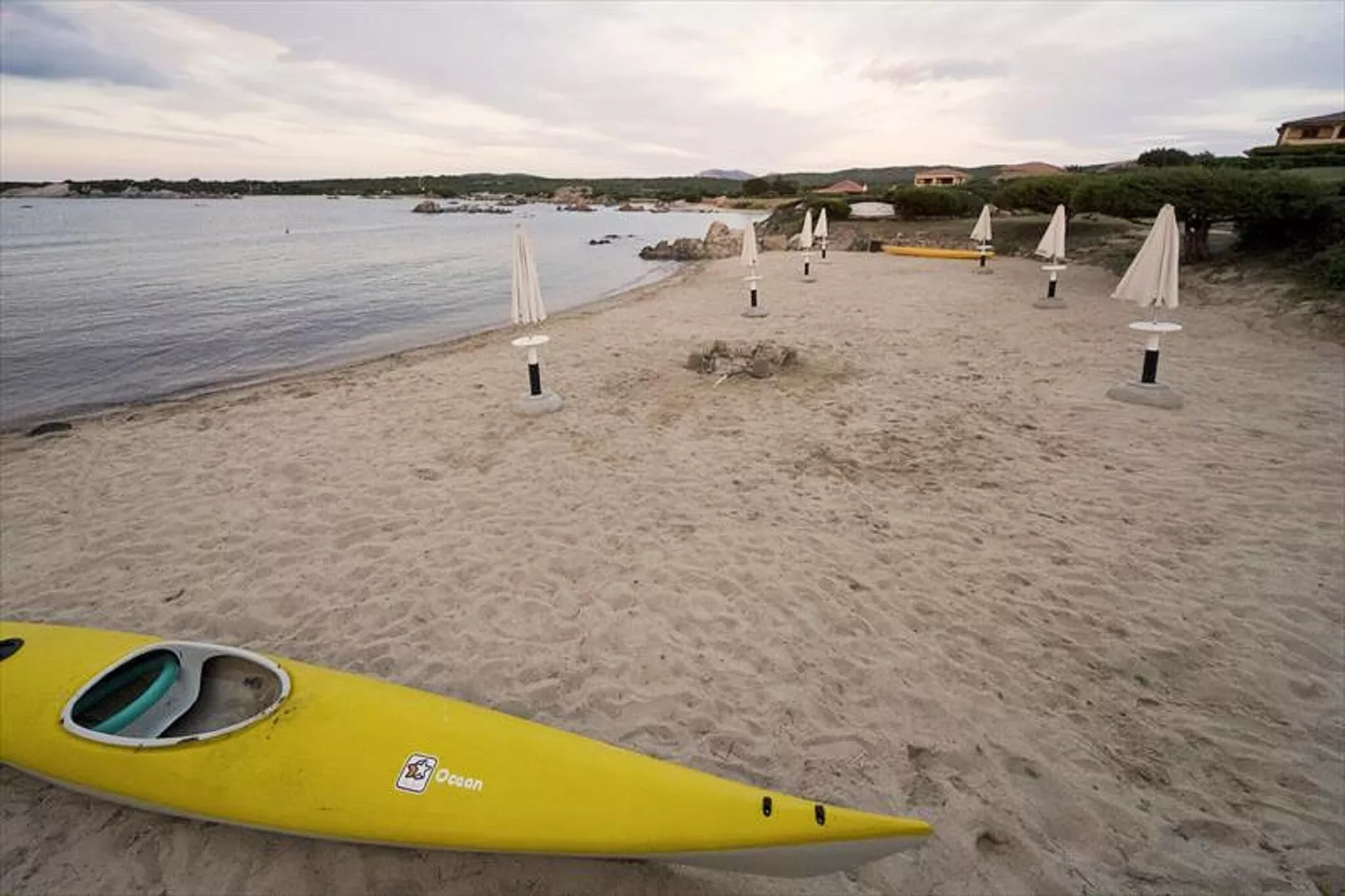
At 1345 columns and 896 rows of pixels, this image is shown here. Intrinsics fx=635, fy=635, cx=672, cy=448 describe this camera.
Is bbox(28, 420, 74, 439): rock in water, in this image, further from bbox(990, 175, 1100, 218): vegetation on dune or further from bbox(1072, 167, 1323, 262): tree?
bbox(990, 175, 1100, 218): vegetation on dune

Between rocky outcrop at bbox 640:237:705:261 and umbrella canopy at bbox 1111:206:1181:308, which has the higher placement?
rocky outcrop at bbox 640:237:705:261

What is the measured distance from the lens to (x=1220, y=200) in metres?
14.4

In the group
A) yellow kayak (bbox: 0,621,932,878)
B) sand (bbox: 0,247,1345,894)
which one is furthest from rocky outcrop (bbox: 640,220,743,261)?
yellow kayak (bbox: 0,621,932,878)

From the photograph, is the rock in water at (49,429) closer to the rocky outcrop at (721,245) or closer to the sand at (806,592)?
the sand at (806,592)

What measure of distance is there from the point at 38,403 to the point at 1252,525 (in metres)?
17.2

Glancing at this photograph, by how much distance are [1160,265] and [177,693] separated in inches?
397

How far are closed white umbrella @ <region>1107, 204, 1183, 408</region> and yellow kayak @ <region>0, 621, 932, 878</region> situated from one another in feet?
24.3

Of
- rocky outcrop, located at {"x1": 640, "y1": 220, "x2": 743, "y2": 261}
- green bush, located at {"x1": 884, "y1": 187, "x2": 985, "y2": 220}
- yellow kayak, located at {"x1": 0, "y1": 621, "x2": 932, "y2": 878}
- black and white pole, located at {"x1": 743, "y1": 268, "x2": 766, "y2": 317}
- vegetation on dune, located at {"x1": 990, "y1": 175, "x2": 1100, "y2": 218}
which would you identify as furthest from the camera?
green bush, located at {"x1": 884, "y1": 187, "x2": 985, "y2": 220}

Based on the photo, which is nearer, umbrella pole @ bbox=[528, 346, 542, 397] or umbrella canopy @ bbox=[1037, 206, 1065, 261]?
umbrella pole @ bbox=[528, 346, 542, 397]

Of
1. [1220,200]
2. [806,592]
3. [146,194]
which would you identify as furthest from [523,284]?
[146,194]

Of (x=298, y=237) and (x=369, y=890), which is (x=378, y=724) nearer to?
(x=369, y=890)

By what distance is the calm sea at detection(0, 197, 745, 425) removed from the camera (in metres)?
13.4

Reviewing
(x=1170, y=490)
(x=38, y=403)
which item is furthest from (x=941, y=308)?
(x=38, y=403)

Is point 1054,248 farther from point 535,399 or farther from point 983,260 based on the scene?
point 535,399
